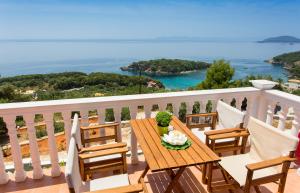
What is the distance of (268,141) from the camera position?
2.43 m

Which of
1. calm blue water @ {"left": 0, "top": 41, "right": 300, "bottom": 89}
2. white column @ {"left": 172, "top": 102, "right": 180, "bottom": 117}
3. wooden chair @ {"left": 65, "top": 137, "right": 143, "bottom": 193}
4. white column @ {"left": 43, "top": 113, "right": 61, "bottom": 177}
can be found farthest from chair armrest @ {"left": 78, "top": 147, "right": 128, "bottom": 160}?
calm blue water @ {"left": 0, "top": 41, "right": 300, "bottom": 89}

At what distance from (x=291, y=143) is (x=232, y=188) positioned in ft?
2.96

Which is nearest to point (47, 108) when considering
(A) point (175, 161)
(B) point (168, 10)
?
(A) point (175, 161)

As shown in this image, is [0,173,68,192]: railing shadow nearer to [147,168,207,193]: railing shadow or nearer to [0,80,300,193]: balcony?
[0,80,300,193]: balcony

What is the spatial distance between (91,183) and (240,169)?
5.10 ft

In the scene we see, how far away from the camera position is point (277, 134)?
227cm

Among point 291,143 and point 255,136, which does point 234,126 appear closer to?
point 255,136

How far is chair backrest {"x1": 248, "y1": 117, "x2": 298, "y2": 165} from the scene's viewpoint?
215cm

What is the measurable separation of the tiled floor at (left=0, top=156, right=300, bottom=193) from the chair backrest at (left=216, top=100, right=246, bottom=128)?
0.74 m

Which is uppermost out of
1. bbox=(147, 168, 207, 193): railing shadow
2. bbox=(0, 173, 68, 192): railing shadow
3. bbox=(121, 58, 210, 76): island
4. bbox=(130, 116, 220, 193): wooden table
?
bbox=(130, 116, 220, 193): wooden table

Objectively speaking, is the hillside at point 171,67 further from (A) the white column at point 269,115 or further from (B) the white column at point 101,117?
(B) the white column at point 101,117

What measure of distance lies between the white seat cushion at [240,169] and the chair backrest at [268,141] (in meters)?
0.13

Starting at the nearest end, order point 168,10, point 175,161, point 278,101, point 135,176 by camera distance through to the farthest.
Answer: point 175,161 < point 135,176 < point 278,101 < point 168,10

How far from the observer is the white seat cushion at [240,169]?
2291 mm
